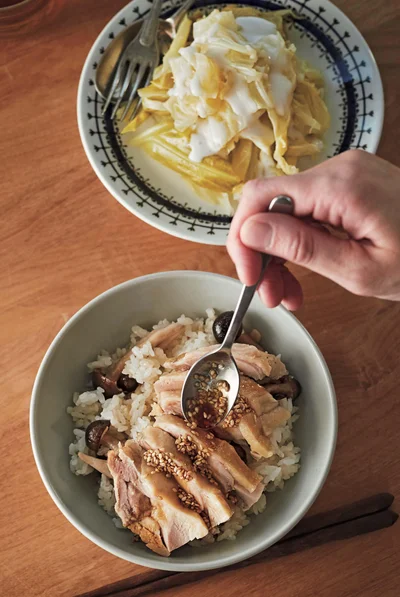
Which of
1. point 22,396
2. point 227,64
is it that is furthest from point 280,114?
point 22,396

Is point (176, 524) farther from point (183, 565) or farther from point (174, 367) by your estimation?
point (174, 367)

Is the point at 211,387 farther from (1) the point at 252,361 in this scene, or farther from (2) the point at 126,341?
(2) the point at 126,341

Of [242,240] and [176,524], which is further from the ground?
[242,240]

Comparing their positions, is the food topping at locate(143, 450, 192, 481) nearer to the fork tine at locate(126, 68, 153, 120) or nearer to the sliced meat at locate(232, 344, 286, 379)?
the sliced meat at locate(232, 344, 286, 379)

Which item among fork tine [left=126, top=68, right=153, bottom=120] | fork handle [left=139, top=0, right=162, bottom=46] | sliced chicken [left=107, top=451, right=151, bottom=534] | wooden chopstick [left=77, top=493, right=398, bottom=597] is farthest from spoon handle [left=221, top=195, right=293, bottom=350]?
fork handle [left=139, top=0, right=162, bottom=46]

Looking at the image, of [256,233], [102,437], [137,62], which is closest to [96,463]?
[102,437]
